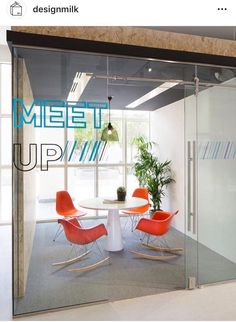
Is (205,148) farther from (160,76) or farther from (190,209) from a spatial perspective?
(160,76)

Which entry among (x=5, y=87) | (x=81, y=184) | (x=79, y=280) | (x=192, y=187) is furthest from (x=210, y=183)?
(x=5, y=87)

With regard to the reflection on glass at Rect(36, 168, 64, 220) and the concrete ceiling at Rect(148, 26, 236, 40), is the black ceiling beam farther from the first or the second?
the reflection on glass at Rect(36, 168, 64, 220)

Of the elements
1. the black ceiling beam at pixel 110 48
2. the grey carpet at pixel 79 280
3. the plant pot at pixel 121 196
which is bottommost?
the grey carpet at pixel 79 280

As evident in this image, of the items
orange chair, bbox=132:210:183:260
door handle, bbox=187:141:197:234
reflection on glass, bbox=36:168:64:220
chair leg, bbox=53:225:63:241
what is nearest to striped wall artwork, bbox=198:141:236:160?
door handle, bbox=187:141:197:234

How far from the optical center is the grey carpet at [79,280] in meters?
2.95

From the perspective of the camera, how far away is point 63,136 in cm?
294

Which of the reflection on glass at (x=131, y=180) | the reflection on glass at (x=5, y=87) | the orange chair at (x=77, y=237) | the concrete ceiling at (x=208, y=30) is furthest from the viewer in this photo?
the reflection on glass at (x=131, y=180)

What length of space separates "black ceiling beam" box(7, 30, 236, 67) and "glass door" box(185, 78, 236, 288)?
37 cm

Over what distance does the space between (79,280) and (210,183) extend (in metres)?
2.17

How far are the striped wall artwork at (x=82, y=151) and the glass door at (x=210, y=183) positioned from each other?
133 cm

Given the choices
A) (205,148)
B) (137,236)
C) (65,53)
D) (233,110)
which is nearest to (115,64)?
(65,53)

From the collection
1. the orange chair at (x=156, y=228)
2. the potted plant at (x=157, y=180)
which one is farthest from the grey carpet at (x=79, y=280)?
the potted plant at (x=157, y=180)

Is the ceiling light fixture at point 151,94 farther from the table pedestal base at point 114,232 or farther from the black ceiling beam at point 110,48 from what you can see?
the table pedestal base at point 114,232

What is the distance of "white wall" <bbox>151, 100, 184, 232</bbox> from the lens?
5492mm
